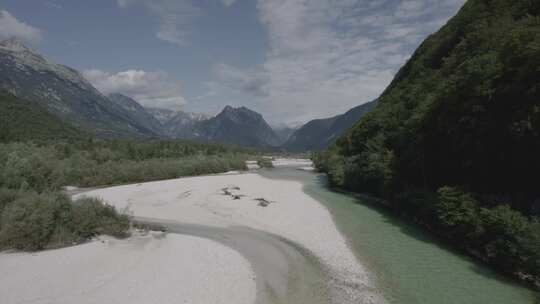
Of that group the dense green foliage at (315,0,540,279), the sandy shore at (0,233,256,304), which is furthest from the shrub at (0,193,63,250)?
the dense green foliage at (315,0,540,279)

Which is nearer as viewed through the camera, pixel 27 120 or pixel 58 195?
pixel 58 195

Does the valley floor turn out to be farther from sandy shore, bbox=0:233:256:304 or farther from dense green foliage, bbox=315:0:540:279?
dense green foliage, bbox=315:0:540:279

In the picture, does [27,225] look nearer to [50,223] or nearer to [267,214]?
[50,223]

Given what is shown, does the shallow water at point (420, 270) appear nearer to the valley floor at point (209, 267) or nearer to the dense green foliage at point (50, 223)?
the valley floor at point (209, 267)

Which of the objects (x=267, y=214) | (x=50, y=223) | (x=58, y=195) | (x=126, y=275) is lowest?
(x=267, y=214)

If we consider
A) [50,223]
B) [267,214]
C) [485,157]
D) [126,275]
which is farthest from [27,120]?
[485,157]

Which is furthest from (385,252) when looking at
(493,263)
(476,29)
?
(476,29)

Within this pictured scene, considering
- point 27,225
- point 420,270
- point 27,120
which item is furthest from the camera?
point 27,120

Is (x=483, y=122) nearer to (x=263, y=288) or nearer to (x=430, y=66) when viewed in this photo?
(x=263, y=288)
